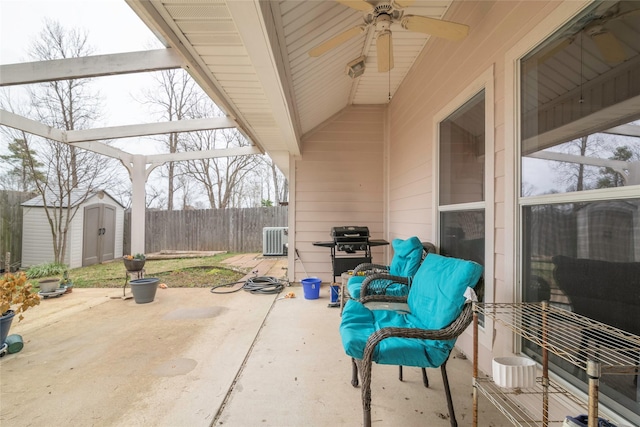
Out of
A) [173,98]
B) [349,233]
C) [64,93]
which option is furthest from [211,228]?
[349,233]

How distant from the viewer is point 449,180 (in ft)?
8.67

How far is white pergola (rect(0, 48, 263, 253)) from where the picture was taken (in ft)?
8.34

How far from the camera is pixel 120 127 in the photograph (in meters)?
4.30

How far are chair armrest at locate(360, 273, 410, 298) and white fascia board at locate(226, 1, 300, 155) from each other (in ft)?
6.16

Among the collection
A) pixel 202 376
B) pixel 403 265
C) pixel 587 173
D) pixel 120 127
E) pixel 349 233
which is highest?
pixel 120 127

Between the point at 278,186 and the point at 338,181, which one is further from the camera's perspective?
the point at 278,186

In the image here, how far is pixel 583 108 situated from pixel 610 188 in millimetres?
414

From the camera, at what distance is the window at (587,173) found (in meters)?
1.09

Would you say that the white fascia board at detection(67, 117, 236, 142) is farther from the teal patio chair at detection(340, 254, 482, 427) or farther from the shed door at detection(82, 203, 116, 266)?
the teal patio chair at detection(340, 254, 482, 427)

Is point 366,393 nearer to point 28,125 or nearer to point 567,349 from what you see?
point 567,349

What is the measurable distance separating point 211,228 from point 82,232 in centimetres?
314

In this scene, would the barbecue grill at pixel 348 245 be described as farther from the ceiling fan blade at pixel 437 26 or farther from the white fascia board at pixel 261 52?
the ceiling fan blade at pixel 437 26


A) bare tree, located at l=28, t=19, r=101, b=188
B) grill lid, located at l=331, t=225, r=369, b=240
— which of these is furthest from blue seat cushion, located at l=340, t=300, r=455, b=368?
bare tree, located at l=28, t=19, r=101, b=188

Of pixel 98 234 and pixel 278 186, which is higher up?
pixel 278 186
